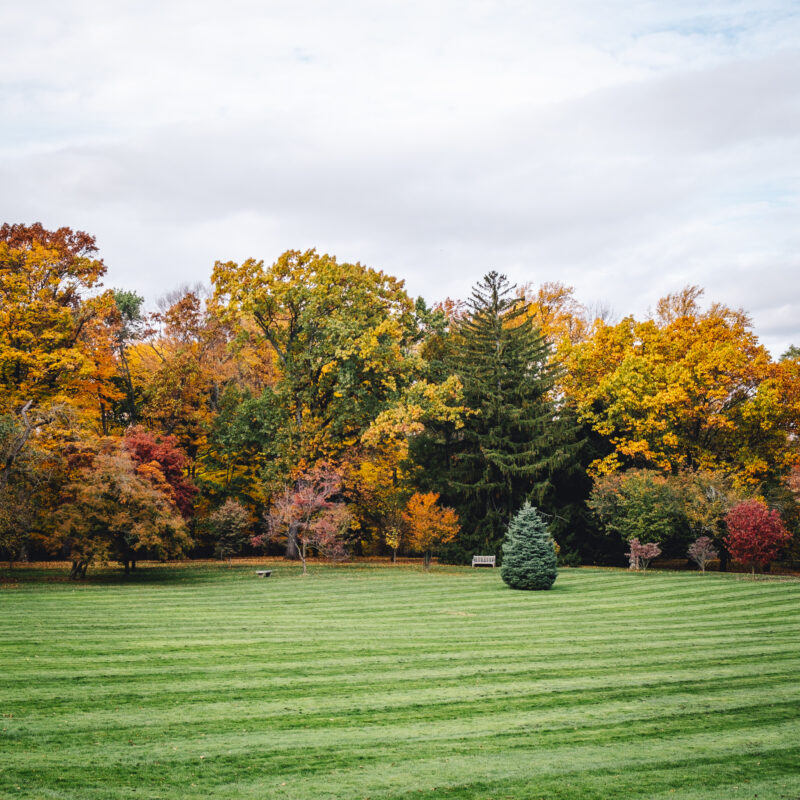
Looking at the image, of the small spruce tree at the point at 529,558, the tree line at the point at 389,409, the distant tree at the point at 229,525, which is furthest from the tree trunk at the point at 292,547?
the small spruce tree at the point at 529,558

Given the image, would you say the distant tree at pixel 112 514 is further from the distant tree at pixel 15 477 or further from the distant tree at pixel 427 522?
the distant tree at pixel 427 522

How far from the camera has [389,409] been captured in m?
35.6

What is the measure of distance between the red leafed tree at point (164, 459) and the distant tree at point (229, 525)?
254 centimetres

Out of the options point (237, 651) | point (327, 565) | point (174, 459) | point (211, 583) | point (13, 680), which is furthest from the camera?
point (327, 565)

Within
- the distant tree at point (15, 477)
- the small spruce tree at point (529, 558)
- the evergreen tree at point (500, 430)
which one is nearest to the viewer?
the small spruce tree at point (529, 558)

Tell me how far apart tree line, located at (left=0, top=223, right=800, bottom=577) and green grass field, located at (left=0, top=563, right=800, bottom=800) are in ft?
44.0

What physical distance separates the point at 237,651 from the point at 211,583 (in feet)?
47.5

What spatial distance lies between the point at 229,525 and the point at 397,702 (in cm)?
2754

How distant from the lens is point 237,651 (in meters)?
13.2

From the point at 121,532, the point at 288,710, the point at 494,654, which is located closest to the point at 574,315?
the point at 121,532

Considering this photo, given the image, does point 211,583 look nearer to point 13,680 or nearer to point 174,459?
point 174,459

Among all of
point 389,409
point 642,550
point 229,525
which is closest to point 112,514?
point 229,525

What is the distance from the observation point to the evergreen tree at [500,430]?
38.0 metres

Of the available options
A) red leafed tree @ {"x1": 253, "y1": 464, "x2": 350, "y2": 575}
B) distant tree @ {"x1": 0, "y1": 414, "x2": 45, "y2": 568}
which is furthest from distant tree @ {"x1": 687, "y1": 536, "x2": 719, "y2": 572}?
distant tree @ {"x1": 0, "y1": 414, "x2": 45, "y2": 568}
